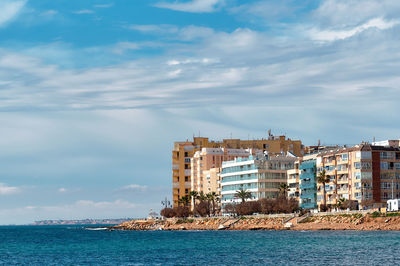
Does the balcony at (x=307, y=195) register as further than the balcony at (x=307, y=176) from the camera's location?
No

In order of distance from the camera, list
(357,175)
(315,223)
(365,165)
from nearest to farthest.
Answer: (315,223)
(365,165)
(357,175)

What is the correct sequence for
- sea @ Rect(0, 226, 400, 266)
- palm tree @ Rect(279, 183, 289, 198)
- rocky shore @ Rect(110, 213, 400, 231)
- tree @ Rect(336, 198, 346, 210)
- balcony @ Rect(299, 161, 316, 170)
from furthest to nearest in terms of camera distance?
palm tree @ Rect(279, 183, 289, 198) → balcony @ Rect(299, 161, 316, 170) → tree @ Rect(336, 198, 346, 210) → rocky shore @ Rect(110, 213, 400, 231) → sea @ Rect(0, 226, 400, 266)

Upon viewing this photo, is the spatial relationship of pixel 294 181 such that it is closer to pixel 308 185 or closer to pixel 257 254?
pixel 308 185

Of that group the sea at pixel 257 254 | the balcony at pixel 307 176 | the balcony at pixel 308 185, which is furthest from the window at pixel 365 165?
the sea at pixel 257 254

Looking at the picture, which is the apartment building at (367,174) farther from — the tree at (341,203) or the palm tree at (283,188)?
the palm tree at (283,188)

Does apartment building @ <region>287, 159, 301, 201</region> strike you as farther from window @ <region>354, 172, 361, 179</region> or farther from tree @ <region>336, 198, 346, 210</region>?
window @ <region>354, 172, 361, 179</region>

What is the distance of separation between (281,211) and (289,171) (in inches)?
841

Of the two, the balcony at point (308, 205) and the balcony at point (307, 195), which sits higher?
the balcony at point (307, 195)

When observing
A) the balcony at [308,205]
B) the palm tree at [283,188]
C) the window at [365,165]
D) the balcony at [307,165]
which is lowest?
the balcony at [308,205]

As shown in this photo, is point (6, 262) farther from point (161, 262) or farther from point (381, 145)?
point (381, 145)

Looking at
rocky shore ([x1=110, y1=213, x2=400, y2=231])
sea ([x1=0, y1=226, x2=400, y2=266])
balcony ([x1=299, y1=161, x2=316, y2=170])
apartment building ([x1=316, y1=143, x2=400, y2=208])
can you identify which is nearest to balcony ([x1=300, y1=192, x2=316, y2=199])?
balcony ([x1=299, y1=161, x2=316, y2=170])

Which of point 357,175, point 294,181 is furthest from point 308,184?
point 357,175

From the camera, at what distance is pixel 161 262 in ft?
286

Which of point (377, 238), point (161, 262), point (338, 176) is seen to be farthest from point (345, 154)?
point (161, 262)
